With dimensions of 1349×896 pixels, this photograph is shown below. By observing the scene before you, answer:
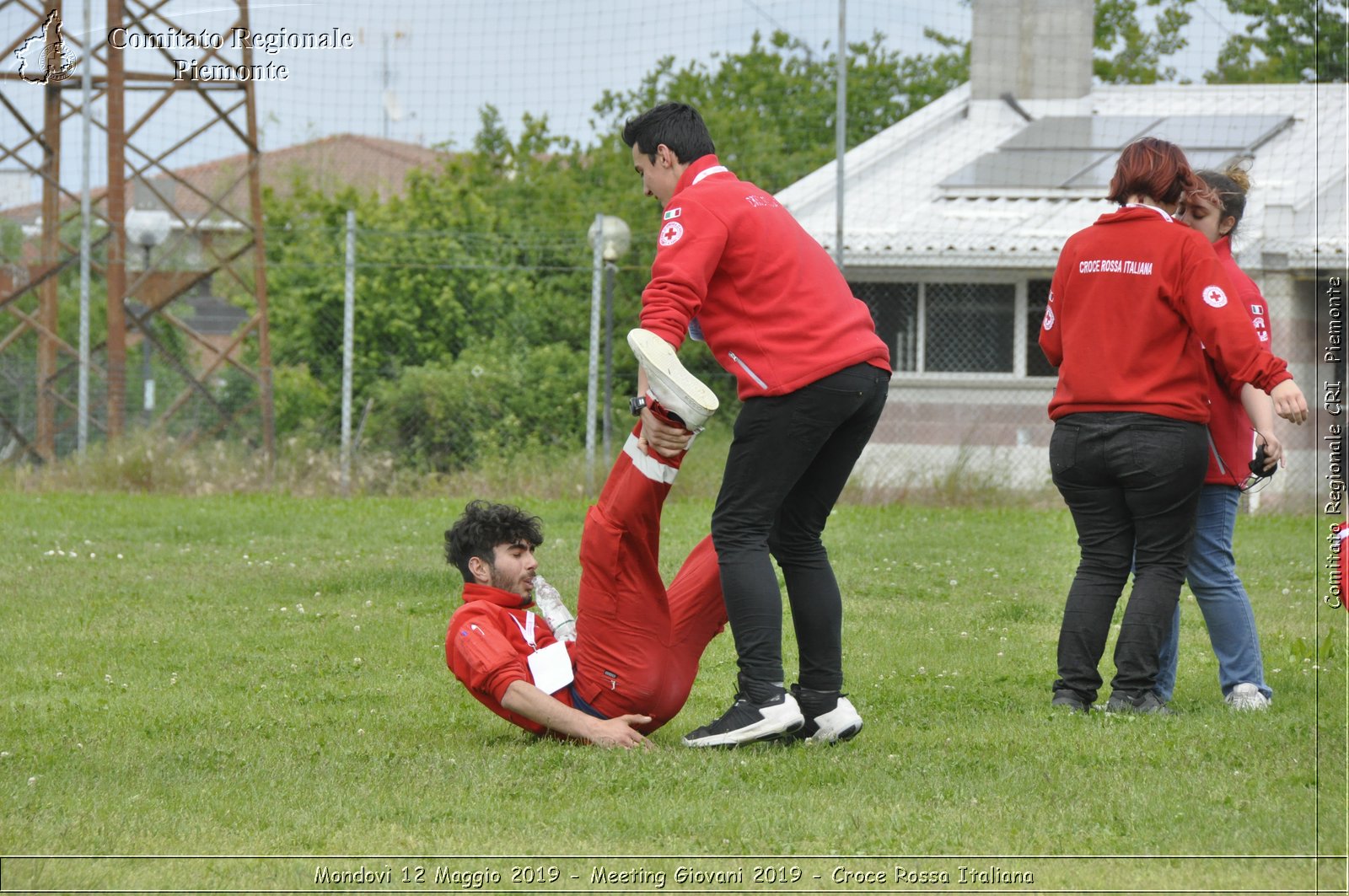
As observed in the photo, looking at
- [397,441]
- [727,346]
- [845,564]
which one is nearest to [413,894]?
[727,346]

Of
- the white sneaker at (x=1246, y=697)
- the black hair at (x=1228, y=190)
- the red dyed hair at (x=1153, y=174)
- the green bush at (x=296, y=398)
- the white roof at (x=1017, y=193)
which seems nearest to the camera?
the red dyed hair at (x=1153, y=174)

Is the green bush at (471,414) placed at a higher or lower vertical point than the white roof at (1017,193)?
lower

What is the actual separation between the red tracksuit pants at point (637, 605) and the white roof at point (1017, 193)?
11.9 meters

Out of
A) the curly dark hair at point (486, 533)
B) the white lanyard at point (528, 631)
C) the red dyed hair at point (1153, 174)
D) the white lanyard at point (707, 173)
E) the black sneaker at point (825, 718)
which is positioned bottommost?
the black sneaker at point (825, 718)

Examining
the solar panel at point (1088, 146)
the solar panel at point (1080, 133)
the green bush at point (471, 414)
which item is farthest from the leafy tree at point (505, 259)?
the solar panel at point (1080, 133)

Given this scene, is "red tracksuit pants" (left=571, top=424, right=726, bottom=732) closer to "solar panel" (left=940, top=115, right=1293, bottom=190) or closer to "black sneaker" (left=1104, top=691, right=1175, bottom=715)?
"black sneaker" (left=1104, top=691, right=1175, bottom=715)

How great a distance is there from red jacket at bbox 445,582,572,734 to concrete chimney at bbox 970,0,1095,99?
16742 mm

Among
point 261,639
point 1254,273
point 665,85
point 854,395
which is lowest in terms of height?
point 261,639

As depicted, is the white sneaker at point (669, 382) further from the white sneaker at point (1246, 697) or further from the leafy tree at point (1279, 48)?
the leafy tree at point (1279, 48)

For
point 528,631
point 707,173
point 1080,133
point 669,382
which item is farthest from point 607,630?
point 1080,133

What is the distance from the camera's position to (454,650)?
185 inches

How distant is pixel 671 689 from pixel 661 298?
122cm

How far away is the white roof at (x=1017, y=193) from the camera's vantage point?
1602 centimetres

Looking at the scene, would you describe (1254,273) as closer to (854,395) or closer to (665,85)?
(854,395)
